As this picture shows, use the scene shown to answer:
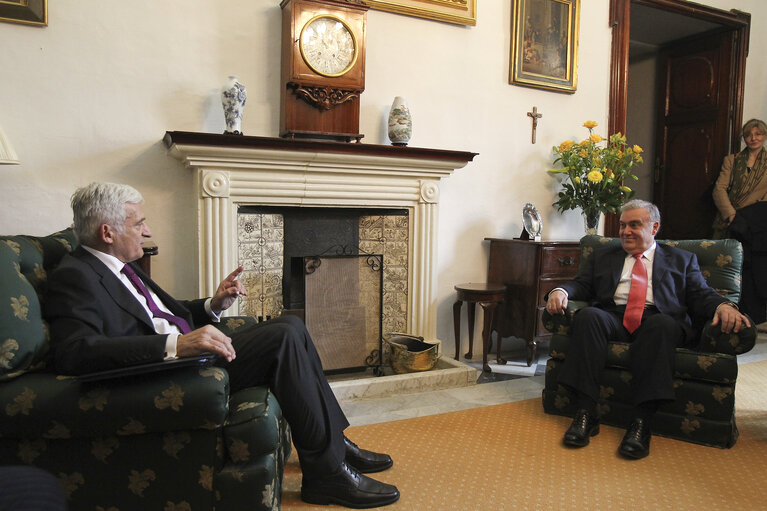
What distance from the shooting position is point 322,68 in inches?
114

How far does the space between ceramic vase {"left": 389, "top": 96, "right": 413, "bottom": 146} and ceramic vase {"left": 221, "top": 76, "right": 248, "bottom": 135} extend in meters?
0.81

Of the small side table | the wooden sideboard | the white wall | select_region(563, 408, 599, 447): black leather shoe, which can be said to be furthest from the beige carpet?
the white wall

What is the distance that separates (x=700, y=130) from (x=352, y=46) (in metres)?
3.51

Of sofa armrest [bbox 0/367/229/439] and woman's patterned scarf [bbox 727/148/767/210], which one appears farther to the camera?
woman's patterned scarf [bbox 727/148/767/210]

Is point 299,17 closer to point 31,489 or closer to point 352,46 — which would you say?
point 352,46

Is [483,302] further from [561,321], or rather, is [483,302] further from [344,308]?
[344,308]

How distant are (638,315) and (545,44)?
6.91ft

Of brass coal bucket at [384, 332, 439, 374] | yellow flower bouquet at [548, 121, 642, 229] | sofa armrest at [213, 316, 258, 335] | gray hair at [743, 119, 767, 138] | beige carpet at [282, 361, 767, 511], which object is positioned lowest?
beige carpet at [282, 361, 767, 511]

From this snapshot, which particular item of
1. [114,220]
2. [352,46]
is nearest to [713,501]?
[114,220]

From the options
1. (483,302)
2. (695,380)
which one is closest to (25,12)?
(483,302)

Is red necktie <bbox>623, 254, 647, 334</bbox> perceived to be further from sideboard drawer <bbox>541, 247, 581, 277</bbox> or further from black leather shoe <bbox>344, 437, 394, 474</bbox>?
black leather shoe <bbox>344, 437, 394, 474</bbox>

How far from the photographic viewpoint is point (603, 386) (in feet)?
8.03

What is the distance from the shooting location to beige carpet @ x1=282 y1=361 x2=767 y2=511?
1786 mm

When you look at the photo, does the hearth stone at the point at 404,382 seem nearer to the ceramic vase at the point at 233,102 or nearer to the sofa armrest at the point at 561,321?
the sofa armrest at the point at 561,321
